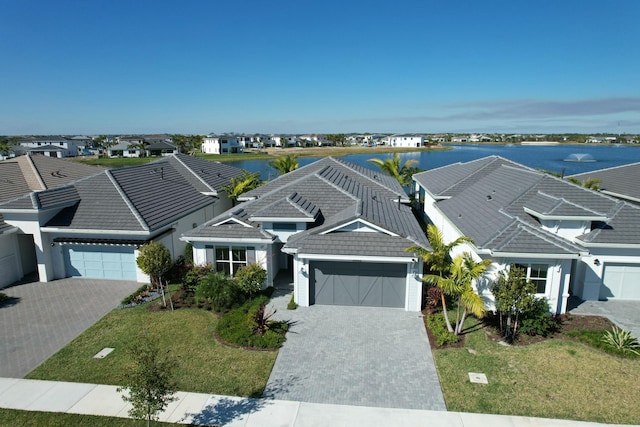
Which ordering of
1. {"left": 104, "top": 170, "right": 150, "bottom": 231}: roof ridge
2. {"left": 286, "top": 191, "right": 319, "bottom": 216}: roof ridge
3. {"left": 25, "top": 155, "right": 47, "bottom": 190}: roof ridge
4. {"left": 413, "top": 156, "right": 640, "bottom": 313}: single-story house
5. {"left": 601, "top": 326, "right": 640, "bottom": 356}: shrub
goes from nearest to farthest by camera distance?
{"left": 601, "top": 326, "right": 640, "bottom": 356}: shrub < {"left": 413, "top": 156, "right": 640, "bottom": 313}: single-story house < {"left": 286, "top": 191, "right": 319, "bottom": 216}: roof ridge < {"left": 104, "top": 170, "right": 150, "bottom": 231}: roof ridge < {"left": 25, "top": 155, "right": 47, "bottom": 190}: roof ridge

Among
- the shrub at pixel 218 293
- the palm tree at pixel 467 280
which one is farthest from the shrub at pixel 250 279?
the palm tree at pixel 467 280

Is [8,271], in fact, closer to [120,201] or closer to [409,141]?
[120,201]

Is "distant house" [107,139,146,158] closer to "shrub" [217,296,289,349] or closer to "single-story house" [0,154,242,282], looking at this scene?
"single-story house" [0,154,242,282]

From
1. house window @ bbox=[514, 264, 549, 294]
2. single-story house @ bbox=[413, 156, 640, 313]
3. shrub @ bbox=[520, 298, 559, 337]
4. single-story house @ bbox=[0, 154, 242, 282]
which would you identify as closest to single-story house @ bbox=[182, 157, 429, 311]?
single-story house @ bbox=[413, 156, 640, 313]

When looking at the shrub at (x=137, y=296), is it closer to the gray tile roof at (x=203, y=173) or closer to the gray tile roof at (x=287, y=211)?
the gray tile roof at (x=287, y=211)

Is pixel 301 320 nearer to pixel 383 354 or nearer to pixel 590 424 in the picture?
pixel 383 354

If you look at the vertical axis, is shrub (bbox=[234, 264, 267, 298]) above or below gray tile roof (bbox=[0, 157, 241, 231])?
below

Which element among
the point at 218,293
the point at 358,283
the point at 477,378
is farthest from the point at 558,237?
the point at 218,293
